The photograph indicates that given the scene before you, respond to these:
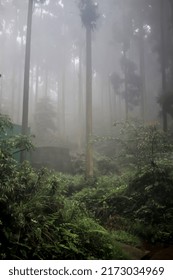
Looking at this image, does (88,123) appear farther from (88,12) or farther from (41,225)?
(41,225)

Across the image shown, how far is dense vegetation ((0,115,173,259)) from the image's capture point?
543cm

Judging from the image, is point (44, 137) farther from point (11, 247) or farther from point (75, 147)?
point (11, 247)

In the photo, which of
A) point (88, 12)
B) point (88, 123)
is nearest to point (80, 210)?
point (88, 123)

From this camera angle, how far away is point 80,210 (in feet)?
26.9

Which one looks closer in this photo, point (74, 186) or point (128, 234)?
point (128, 234)

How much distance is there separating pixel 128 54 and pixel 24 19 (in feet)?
57.1

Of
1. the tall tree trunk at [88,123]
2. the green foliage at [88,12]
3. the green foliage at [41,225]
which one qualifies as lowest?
the green foliage at [41,225]

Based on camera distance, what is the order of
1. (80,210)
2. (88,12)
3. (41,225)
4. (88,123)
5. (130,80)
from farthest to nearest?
(130,80)
(88,12)
(88,123)
(80,210)
(41,225)

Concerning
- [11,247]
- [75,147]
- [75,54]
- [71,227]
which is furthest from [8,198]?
[75,54]

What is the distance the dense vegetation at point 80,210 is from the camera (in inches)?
214

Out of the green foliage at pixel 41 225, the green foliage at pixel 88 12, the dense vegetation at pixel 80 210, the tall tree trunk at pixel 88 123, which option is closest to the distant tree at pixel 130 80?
the green foliage at pixel 88 12

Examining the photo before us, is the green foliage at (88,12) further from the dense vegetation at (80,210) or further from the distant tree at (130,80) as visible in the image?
the distant tree at (130,80)

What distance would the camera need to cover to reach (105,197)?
1018 centimetres

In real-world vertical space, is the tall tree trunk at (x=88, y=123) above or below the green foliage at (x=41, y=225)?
above
